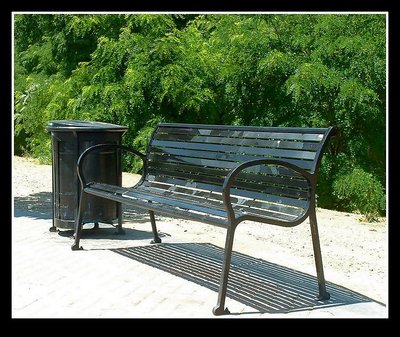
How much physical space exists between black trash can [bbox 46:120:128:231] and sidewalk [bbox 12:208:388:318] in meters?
0.26

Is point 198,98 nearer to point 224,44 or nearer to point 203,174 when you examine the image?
point 224,44

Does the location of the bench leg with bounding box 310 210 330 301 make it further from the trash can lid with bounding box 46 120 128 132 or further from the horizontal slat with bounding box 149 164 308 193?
the trash can lid with bounding box 46 120 128 132

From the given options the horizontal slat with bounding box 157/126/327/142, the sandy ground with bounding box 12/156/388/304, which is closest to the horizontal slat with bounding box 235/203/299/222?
the horizontal slat with bounding box 157/126/327/142

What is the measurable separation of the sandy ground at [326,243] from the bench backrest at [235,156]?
89 centimetres

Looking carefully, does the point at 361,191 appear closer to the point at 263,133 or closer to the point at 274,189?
the point at 263,133

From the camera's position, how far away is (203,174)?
20.2 ft

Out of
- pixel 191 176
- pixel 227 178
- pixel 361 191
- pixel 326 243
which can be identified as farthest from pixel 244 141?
pixel 361 191

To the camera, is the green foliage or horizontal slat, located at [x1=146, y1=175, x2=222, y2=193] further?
the green foliage

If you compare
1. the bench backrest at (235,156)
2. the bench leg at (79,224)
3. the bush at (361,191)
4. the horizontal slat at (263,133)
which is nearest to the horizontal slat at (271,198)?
the bench backrest at (235,156)

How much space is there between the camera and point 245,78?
A: 472 inches

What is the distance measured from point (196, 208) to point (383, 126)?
7.23 m

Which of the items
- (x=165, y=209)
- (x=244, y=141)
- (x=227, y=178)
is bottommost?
(x=165, y=209)

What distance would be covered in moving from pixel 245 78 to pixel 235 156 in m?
6.46

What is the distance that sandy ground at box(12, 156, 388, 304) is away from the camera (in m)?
5.88
